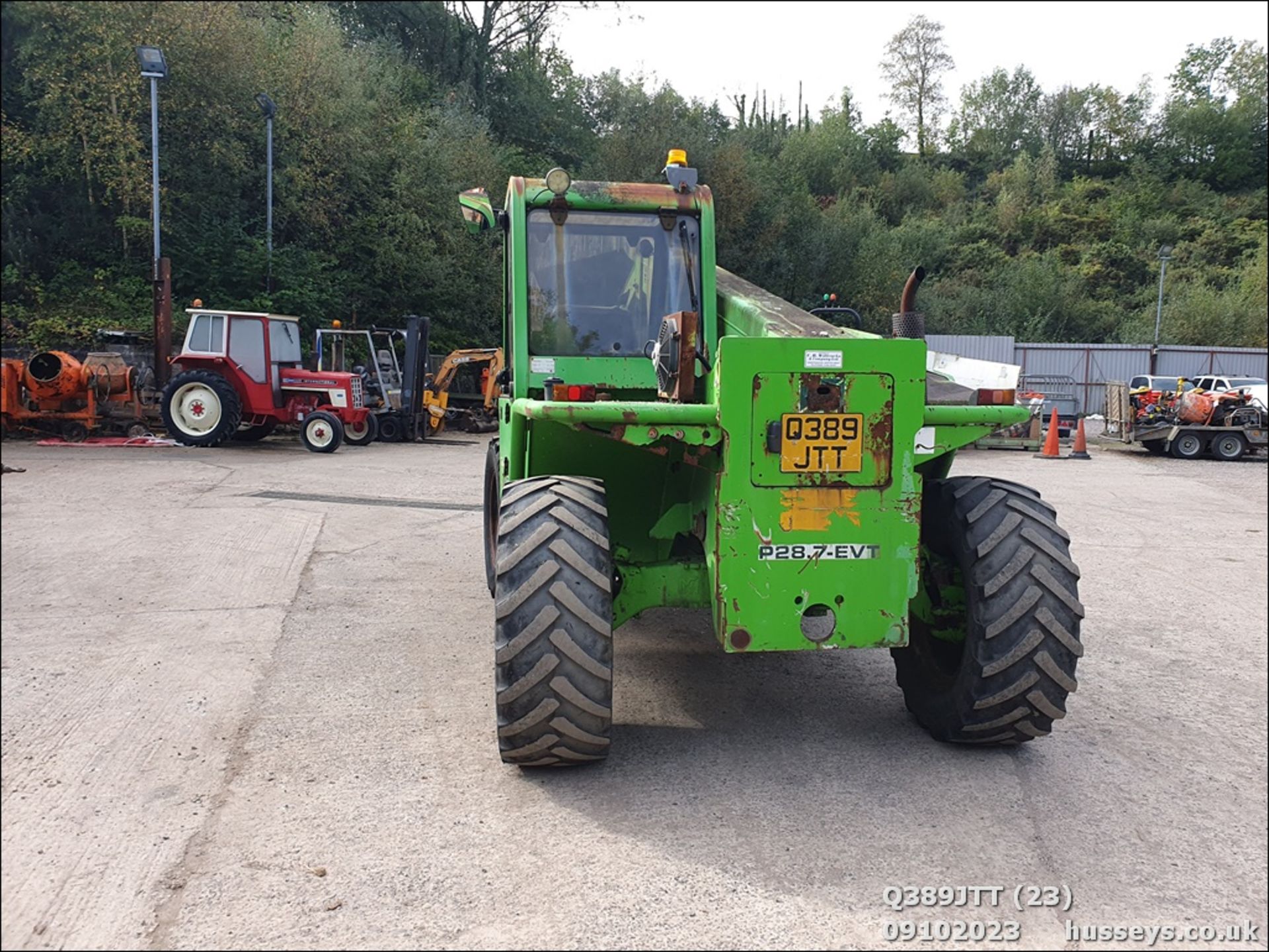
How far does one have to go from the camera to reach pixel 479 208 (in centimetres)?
556

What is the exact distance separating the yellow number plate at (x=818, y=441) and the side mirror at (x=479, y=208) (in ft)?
8.21

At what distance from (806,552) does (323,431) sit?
44.3 feet

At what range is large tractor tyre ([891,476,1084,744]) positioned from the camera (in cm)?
398

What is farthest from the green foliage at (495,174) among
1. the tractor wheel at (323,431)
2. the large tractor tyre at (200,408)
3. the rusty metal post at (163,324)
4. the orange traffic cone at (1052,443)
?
the orange traffic cone at (1052,443)

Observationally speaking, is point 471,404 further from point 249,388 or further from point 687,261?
point 687,261

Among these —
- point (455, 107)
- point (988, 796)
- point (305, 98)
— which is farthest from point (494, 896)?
point (455, 107)

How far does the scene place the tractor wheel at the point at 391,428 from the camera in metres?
18.6

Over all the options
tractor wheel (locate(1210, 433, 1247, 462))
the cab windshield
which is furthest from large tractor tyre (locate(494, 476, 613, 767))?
tractor wheel (locate(1210, 433, 1247, 462))

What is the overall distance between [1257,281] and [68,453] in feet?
134

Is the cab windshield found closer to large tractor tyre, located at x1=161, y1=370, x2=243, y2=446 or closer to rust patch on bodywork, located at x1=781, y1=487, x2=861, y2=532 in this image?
rust patch on bodywork, located at x1=781, y1=487, x2=861, y2=532

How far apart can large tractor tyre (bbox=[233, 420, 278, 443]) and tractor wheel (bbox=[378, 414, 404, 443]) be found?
2.00 metres

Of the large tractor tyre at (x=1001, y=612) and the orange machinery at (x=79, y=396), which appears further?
the orange machinery at (x=79, y=396)

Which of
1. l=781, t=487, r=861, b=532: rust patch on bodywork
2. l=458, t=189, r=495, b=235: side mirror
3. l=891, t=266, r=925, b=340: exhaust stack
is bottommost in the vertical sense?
l=781, t=487, r=861, b=532: rust patch on bodywork

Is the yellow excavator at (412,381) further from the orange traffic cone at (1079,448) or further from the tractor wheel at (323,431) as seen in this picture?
the orange traffic cone at (1079,448)
